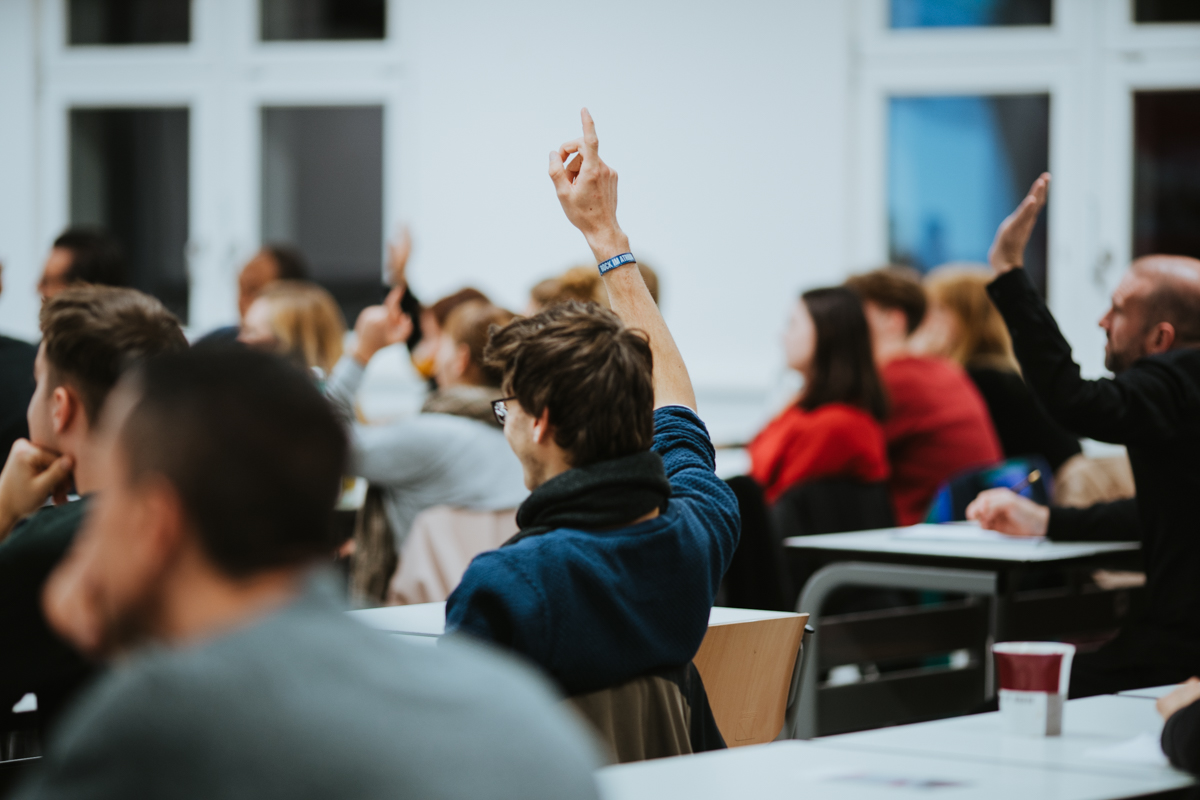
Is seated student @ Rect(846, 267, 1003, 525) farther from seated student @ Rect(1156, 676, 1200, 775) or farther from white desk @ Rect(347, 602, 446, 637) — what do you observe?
seated student @ Rect(1156, 676, 1200, 775)

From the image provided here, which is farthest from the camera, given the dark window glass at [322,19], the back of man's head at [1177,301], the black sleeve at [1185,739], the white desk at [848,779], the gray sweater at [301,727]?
the dark window glass at [322,19]

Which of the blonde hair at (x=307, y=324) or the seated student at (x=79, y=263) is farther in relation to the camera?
the blonde hair at (x=307, y=324)

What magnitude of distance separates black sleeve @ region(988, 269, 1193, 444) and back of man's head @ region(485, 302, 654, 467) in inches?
41.4

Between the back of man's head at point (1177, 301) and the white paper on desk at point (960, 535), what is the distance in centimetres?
59

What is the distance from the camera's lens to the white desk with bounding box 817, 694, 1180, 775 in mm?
1334

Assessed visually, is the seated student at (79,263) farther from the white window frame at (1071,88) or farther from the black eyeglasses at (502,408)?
the white window frame at (1071,88)

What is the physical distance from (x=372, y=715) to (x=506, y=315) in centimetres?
269

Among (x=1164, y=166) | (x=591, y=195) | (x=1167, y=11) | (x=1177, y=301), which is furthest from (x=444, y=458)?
(x=1167, y=11)

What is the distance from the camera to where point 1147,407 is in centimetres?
220

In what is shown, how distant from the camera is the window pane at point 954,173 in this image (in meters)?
6.00

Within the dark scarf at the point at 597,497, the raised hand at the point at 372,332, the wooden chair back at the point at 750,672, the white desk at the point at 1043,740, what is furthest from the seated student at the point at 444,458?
the white desk at the point at 1043,740

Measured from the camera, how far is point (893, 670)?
3.80 meters

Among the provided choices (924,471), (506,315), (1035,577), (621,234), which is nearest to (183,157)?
(506,315)

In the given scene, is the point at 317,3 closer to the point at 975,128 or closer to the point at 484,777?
the point at 975,128
